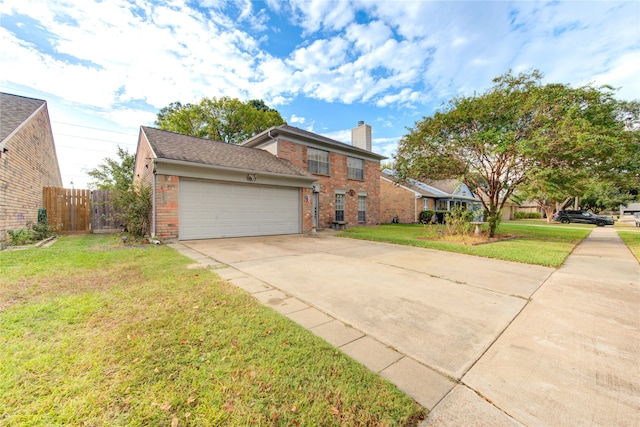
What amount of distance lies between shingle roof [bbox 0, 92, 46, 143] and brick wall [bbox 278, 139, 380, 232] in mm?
9030

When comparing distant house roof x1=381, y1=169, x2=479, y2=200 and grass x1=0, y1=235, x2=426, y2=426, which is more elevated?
distant house roof x1=381, y1=169, x2=479, y2=200

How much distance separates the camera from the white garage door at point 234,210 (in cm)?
891

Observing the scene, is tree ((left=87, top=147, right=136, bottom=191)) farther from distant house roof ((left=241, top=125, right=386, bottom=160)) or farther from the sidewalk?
the sidewalk

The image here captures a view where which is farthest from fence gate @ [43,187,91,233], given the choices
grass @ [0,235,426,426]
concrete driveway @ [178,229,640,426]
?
grass @ [0,235,426,426]

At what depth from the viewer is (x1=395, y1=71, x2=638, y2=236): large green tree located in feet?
26.3

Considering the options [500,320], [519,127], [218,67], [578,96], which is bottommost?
[500,320]

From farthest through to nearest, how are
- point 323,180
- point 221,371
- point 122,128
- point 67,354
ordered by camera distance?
point 122,128, point 323,180, point 67,354, point 221,371

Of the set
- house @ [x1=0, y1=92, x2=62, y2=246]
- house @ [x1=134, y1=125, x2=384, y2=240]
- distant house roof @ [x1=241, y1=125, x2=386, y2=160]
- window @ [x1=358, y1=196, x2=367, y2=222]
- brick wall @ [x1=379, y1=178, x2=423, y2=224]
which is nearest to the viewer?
house @ [x1=0, y1=92, x2=62, y2=246]

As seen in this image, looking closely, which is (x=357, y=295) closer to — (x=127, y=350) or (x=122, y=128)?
(x=127, y=350)

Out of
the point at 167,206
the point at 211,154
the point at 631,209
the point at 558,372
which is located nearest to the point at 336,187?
the point at 211,154

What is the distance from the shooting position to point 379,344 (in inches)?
91.5

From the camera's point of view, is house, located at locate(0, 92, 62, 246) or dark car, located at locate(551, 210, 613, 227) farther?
dark car, located at locate(551, 210, 613, 227)

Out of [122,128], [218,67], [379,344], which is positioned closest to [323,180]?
[218,67]

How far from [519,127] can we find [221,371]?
11.7 meters
